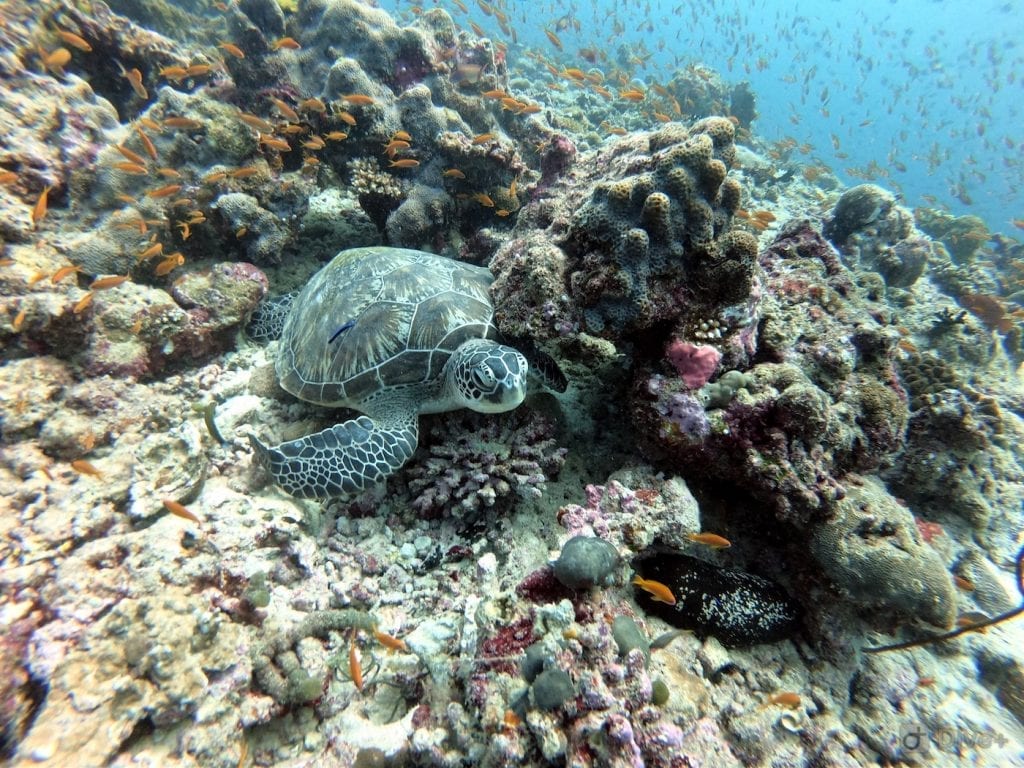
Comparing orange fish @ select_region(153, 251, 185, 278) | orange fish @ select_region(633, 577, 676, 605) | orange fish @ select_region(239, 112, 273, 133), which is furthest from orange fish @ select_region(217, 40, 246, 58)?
orange fish @ select_region(633, 577, 676, 605)

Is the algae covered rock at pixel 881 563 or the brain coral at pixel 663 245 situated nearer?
the algae covered rock at pixel 881 563

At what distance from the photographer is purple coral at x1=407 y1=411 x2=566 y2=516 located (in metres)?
3.27

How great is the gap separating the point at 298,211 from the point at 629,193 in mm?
4615

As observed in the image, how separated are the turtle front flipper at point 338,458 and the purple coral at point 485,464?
27 centimetres

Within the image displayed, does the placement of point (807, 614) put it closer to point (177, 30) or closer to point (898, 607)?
point (898, 607)

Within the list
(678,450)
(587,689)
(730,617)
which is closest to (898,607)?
(730,617)

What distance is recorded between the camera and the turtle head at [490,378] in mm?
3156

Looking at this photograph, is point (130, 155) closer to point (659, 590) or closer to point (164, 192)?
point (164, 192)

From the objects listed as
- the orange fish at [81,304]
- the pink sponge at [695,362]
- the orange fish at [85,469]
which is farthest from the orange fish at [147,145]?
the pink sponge at [695,362]

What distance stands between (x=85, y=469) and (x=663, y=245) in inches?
174

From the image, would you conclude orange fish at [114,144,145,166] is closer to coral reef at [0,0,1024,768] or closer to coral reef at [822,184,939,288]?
coral reef at [0,0,1024,768]

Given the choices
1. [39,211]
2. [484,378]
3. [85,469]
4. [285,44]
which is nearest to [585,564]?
[484,378]

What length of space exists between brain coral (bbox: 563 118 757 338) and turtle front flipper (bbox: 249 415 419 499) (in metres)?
1.81

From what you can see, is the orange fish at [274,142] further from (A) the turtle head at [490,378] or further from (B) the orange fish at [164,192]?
(A) the turtle head at [490,378]
